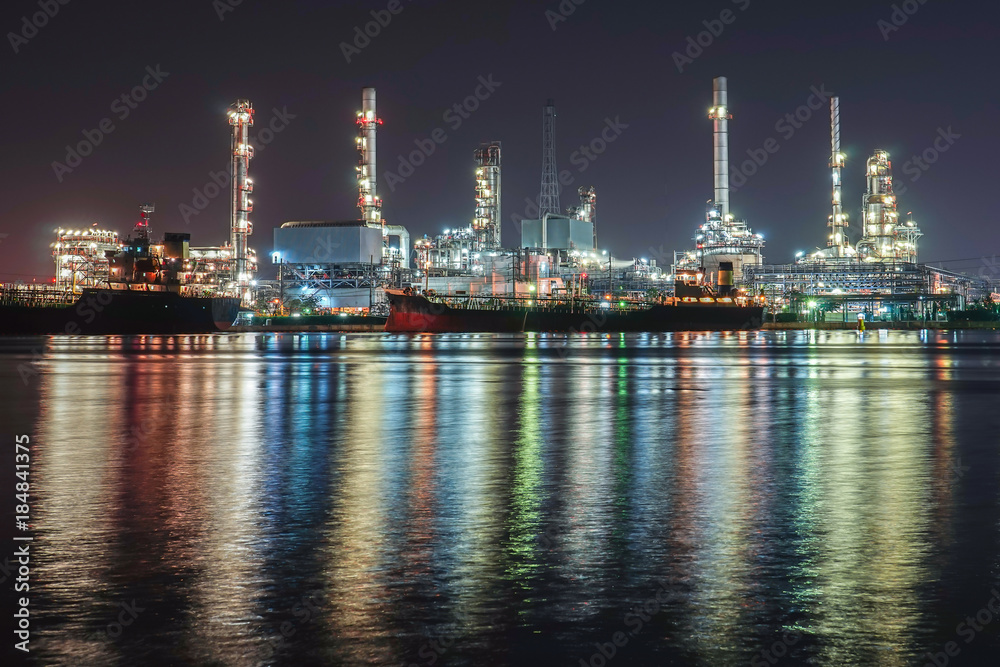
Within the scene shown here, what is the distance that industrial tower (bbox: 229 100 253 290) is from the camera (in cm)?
12788

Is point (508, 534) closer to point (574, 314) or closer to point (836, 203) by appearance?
point (574, 314)

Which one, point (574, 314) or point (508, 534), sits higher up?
point (574, 314)

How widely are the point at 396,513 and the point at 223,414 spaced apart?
7.99 m

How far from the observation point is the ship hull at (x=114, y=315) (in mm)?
77375

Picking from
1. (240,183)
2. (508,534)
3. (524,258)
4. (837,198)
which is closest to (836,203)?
(837,198)

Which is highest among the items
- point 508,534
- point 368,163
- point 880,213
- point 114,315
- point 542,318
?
point 368,163

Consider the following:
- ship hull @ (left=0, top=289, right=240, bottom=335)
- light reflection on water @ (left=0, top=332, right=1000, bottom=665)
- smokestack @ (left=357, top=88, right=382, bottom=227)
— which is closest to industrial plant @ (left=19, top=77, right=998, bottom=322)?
smokestack @ (left=357, top=88, right=382, bottom=227)

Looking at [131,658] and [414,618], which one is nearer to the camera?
[131,658]

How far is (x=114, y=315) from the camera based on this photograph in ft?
274

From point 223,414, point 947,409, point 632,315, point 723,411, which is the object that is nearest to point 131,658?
point 223,414

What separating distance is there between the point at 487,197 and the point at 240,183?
3950 centimetres

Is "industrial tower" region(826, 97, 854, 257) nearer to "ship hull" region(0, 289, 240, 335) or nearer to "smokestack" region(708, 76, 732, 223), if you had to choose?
"smokestack" region(708, 76, 732, 223)

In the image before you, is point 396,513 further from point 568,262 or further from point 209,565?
point 568,262

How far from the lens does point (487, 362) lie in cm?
3095
